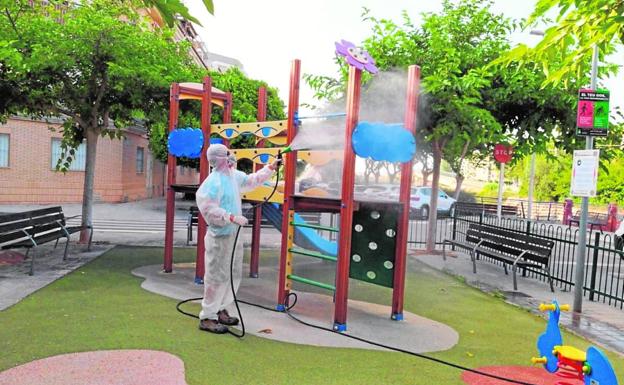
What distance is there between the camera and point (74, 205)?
69.6 ft

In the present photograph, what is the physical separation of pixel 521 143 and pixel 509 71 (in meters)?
1.61

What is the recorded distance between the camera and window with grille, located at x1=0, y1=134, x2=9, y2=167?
65.9 ft

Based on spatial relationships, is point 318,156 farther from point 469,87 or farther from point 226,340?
point 469,87

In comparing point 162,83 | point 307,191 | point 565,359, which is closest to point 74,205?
point 162,83

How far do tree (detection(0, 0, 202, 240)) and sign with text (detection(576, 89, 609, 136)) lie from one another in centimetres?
665

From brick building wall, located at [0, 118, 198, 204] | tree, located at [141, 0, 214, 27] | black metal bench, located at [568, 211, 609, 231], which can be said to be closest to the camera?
tree, located at [141, 0, 214, 27]

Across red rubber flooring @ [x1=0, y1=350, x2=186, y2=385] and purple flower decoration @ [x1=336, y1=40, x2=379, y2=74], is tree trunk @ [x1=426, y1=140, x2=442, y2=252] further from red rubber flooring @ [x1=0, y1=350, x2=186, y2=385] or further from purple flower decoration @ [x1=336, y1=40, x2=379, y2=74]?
red rubber flooring @ [x1=0, y1=350, x2=186, y2=385]

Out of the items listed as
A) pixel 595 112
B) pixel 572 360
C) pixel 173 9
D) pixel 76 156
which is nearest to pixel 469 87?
pixel 595 112

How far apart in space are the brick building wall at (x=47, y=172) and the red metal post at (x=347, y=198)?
1499 cm

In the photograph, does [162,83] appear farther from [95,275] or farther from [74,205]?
[74,205]

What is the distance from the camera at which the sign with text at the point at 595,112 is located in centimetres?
639

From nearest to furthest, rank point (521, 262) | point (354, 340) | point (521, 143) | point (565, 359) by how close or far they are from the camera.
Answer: point (565, 359), point (354, 340), point (521, 262), point (521, 143)

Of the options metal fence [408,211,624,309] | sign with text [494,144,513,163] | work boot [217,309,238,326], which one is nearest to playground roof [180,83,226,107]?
work boot [217,309,238,326]

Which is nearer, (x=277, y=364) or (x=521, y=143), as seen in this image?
(x=277, y=364)
